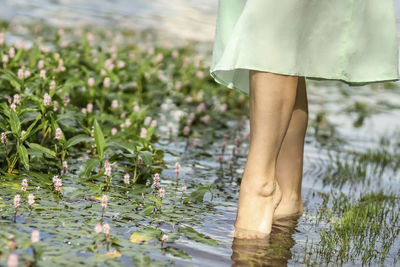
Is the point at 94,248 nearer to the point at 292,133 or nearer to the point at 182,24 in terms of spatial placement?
the point at 292,133

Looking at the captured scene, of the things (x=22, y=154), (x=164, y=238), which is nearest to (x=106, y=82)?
(x=22, y=154)

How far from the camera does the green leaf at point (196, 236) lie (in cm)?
282

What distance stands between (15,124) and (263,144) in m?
1.23

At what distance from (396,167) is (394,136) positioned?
1.34 meters

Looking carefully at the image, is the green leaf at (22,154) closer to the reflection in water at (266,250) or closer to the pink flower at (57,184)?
the pink flower at (57,184)

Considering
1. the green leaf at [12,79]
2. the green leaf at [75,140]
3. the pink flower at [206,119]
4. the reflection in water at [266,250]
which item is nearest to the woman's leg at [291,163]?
the reflection in water at [266,250]

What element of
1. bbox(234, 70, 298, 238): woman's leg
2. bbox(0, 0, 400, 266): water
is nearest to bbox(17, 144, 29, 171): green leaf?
bbox(0, 0, 400, 266): water

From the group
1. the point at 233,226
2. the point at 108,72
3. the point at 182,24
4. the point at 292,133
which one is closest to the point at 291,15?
the point at 292,133

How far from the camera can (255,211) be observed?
299cm

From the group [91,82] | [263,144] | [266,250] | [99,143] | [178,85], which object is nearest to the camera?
[266,250]

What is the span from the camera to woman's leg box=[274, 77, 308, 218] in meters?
3.42

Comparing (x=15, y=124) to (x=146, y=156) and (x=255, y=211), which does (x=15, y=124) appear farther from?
(x=255, y=211)

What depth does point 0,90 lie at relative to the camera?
445cm

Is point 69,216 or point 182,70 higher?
point 182,70
